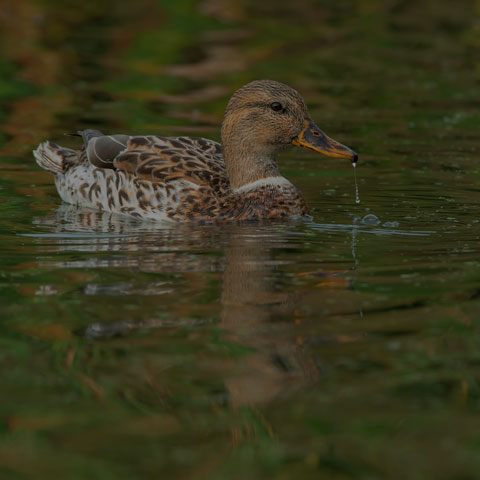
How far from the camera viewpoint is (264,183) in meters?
10.2

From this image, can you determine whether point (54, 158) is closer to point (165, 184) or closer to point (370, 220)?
point (165, 184)

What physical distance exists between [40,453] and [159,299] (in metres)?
2.30

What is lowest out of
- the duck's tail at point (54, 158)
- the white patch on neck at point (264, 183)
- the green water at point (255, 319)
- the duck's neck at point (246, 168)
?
the green water at point (255, 319)

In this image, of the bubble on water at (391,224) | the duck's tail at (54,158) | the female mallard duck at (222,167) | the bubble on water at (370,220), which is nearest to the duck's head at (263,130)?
the female mallard duck at (222,167)

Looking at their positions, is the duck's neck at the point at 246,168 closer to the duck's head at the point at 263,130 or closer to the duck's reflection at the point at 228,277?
the duck's head at the point at 263,130

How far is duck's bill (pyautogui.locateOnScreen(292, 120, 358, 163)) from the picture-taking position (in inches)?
396

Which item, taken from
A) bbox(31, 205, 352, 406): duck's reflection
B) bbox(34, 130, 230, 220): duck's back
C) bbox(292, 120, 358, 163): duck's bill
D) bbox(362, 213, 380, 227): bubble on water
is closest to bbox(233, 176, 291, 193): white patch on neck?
bbox(34, 130, 230, 220): duck's back

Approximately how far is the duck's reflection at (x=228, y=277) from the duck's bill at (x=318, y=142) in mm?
904

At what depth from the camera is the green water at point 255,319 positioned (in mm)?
4691

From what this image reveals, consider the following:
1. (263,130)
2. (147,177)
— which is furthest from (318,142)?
(147,177)

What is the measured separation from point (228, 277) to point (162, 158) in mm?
3160

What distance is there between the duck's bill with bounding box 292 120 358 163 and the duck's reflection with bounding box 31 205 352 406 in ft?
2.97

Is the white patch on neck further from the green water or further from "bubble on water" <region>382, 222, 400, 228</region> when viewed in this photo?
"bubble on water" <region>382, 222, 400, 228</region>

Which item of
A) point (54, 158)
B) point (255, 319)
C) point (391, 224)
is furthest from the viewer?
point (54, 158)
